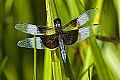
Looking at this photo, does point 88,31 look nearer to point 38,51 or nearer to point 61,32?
point 61,32

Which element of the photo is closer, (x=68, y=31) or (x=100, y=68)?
(x=100, y=68)

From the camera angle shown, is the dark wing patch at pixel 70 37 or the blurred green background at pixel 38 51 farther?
the blurred green background at pixel 38 51

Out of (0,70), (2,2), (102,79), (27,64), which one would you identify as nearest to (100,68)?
(102,79)

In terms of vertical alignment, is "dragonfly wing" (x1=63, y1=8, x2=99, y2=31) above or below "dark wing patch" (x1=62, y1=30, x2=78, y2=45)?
above

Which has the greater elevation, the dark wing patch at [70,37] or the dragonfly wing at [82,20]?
the dragonfly wing at [82,20]

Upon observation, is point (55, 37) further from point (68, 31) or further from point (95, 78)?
point (95, 78)
